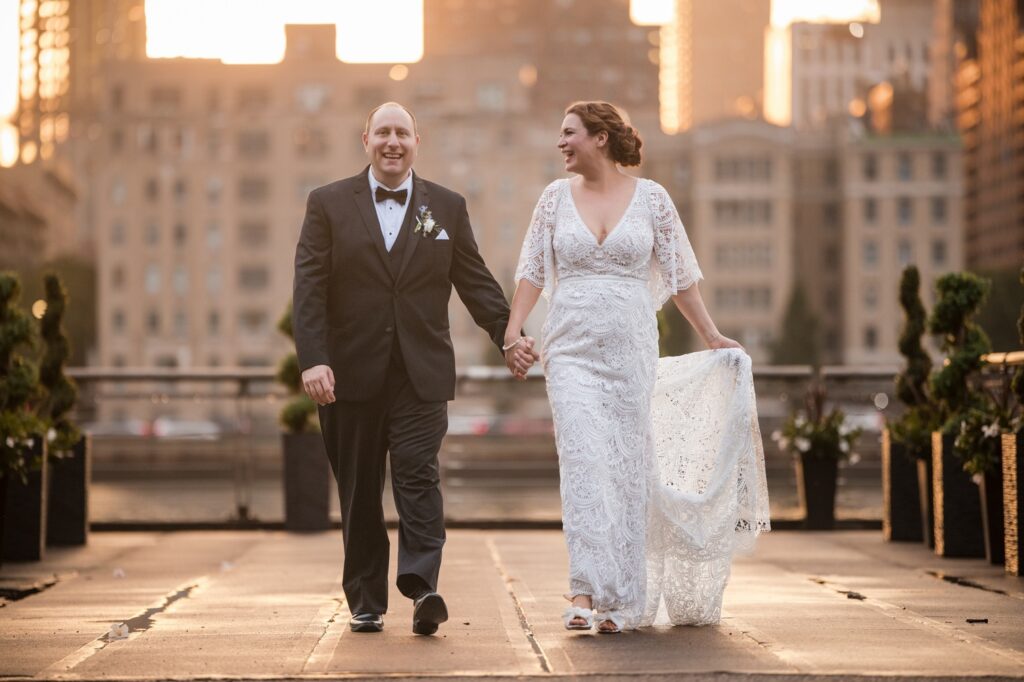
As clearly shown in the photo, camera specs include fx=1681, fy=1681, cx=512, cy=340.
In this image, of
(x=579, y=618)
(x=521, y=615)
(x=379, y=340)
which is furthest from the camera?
(x=521, y=615)

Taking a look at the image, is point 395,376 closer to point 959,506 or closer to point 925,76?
point 959,506

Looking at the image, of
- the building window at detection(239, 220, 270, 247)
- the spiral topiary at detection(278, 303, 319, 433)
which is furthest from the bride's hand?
the building window at detection(239, 220, 270, 247)

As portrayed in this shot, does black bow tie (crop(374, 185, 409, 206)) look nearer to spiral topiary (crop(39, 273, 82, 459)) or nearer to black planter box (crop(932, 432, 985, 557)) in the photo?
black planter box (crop(932, 432, 985, 557))

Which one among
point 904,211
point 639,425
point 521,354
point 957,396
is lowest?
point 639,425

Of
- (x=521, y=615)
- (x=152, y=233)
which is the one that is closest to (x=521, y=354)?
(x=521, y=615)

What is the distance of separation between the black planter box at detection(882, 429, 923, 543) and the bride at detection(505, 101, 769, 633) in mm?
4850

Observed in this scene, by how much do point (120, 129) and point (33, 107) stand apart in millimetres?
83552

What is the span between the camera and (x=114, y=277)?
10212 centimetres

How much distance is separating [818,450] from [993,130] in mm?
129891

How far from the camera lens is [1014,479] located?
8.39 m

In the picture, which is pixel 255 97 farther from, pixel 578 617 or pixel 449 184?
pixel 578 617

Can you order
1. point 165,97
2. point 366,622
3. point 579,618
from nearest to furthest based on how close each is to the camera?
point 579,618 < point 366,622 < point 165,97

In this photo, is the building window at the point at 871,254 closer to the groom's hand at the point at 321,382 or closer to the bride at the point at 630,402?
the bride at the point at 630,402

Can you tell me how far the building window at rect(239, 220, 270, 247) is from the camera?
338 ft
